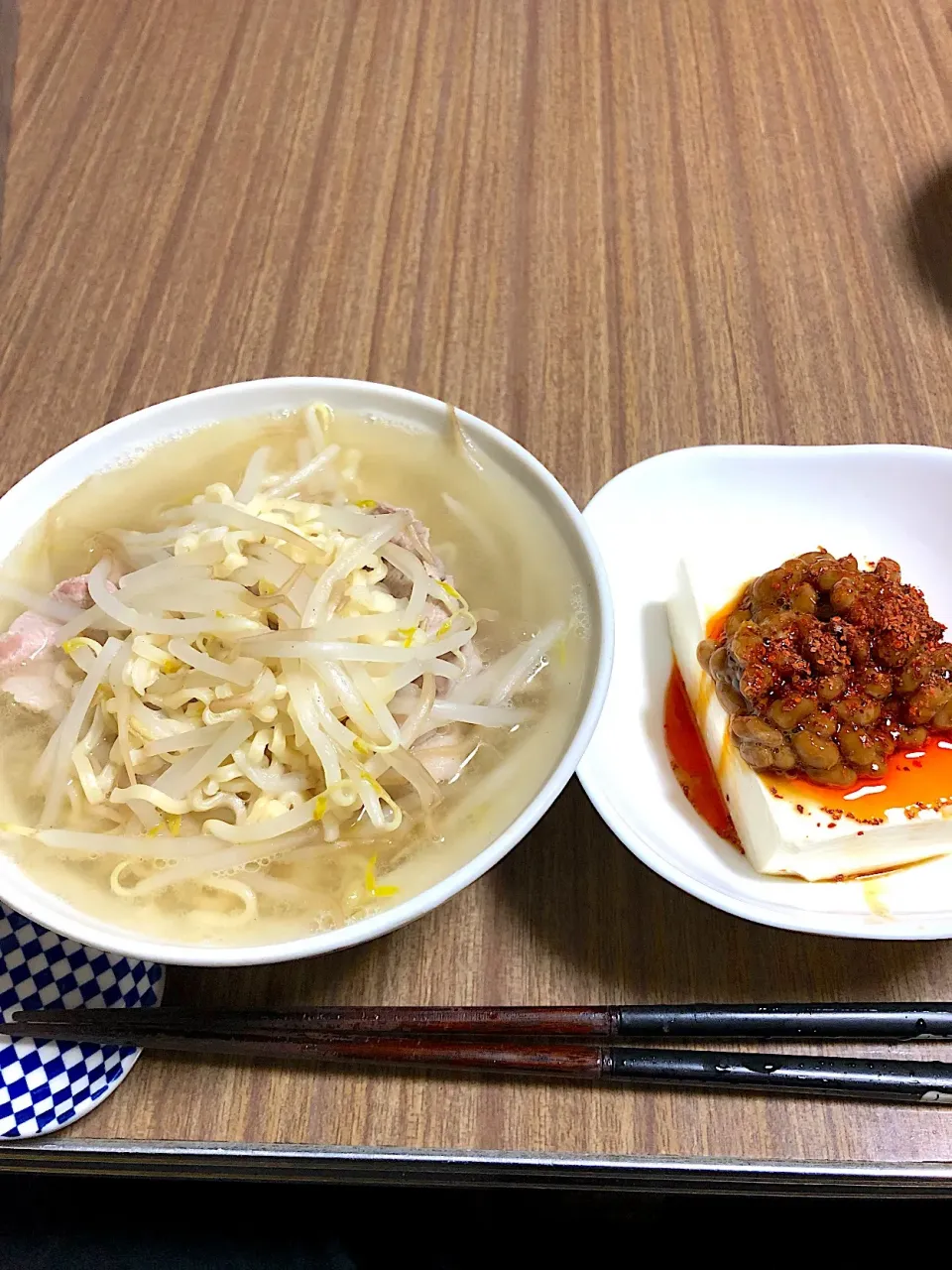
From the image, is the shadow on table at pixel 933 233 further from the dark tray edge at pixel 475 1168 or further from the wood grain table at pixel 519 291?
the dark tray edge at pixel 475 1168

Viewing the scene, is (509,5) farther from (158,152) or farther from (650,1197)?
(650,1197)

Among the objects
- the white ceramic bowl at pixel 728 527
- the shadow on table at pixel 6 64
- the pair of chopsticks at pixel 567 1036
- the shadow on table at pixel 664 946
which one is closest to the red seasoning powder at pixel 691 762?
the white ceramic bowl at pixel 728 527

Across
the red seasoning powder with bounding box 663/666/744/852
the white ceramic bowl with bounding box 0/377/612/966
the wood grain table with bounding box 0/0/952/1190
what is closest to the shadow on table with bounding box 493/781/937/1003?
the wood grain table with bounding box 0/0/952/1190

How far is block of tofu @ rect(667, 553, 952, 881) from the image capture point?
999mm

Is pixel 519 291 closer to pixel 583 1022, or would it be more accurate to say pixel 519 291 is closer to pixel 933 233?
pixel 933 233

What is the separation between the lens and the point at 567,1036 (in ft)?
3.03

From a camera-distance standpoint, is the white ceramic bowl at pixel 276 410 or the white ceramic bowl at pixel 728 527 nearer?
the white ceramic bowl at pixel 276 410

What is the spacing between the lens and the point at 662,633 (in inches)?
50.5

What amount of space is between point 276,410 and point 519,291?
0.71 metres

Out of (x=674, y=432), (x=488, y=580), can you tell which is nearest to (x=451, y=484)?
(x=488, y=580)

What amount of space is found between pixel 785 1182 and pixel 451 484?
0.84 m

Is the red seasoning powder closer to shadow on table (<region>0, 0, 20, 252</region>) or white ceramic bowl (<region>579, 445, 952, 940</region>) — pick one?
white ceramic bowl (<region>579, 445, 952, 940</region>)

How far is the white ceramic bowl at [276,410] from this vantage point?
2.50ft

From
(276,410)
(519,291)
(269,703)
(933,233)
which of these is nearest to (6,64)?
(519,291)
